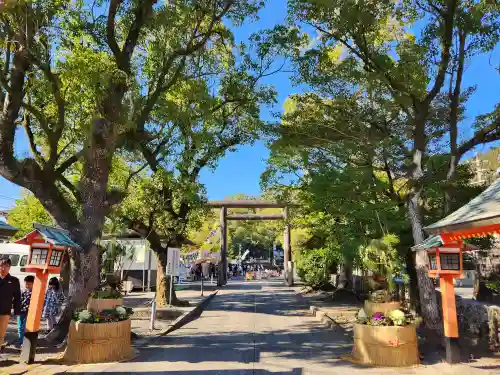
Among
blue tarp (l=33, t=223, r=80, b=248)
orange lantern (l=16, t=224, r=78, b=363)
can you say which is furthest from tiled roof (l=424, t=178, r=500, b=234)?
orange lantern (l=16, t=224, r=78, b=363)

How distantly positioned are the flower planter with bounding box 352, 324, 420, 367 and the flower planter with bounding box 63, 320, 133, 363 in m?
4.51

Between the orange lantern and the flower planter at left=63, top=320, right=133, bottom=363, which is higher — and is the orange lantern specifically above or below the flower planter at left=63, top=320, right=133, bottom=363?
above

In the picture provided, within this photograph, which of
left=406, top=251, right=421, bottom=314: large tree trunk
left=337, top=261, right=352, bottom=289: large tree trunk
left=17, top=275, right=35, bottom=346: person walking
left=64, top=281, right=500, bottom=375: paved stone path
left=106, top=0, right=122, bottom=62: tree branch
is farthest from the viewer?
left=337, top=261, right=352, bottom=289: large tree trunk

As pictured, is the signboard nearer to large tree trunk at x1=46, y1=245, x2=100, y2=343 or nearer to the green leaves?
large tree trunk at x1=46, y1=245, x2=100, y2=343

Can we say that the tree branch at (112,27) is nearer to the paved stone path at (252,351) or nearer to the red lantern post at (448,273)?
the paved stone path at (252,351)

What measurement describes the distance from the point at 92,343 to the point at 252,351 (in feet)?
10.2

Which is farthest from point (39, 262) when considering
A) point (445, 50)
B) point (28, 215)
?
point (28, 215)

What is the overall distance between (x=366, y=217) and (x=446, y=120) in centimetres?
390

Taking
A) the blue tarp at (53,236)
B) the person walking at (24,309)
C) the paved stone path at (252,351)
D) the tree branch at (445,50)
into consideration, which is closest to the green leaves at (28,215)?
the paved stone path at (252,351)

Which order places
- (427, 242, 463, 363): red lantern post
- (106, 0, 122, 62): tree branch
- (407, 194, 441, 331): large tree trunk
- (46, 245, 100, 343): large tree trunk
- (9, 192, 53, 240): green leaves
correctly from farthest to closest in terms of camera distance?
(9, 192, 53, 240): green leaves, (106, 0, 122, 62): tree branch, (407, 194, 441, 331): large tree trunk, (46, 245, 100, 343): large tree trunk, (427, 242, 463, 363): red lantern post

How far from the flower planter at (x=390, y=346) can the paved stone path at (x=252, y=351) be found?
0.25m

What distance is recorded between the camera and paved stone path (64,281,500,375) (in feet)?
22.1

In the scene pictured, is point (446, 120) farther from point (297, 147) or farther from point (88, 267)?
point (88, 267)

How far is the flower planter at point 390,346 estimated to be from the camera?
7.16 metres
